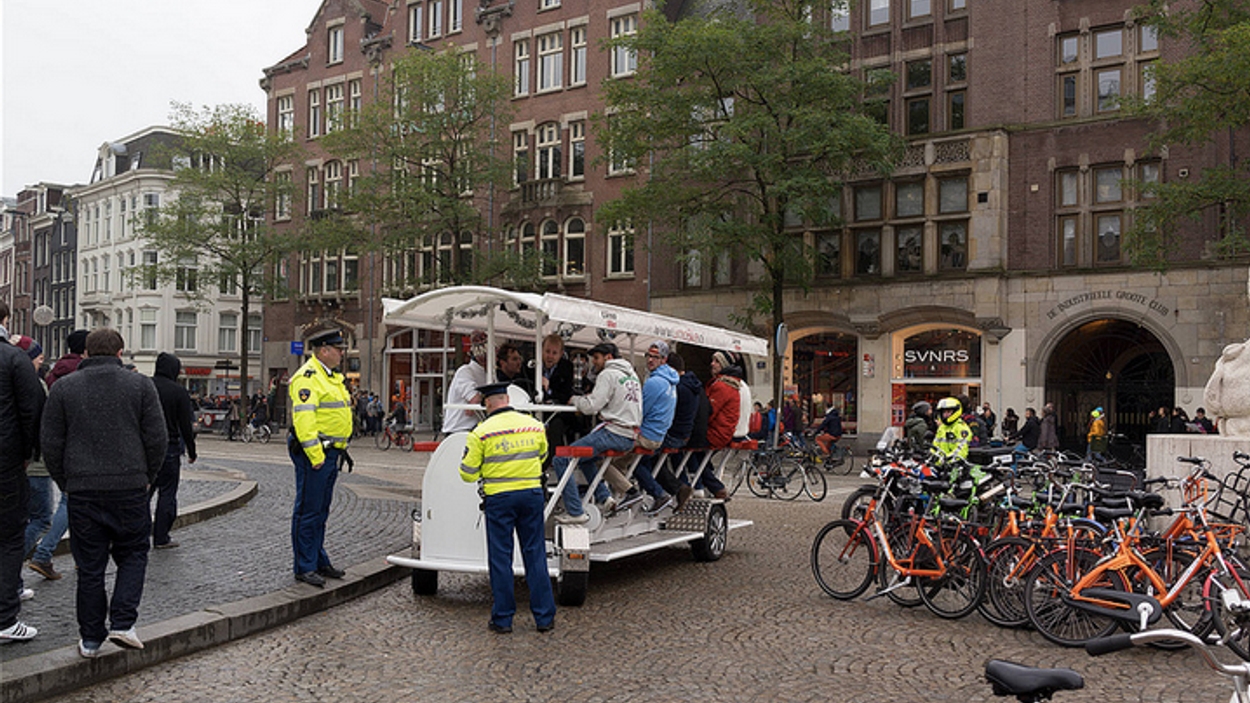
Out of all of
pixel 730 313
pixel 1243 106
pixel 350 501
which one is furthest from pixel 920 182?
pixel 350 501

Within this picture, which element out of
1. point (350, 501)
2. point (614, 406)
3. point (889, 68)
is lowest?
point (350, 501)

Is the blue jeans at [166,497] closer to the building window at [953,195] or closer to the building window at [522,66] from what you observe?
the building window at [953,195]

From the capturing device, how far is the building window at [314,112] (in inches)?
1925

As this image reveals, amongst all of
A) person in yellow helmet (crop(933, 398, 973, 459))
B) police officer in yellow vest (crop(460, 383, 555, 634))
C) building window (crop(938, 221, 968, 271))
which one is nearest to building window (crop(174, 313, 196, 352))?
building window (crop(938, 221, 968, 271))

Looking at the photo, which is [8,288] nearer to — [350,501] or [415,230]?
[415,230]

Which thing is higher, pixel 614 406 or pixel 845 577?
pixel 614 406

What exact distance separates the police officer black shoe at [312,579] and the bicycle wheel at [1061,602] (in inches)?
210

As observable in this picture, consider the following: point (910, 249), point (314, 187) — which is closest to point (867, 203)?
point (910, 249)

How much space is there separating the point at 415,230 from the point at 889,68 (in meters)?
15.6

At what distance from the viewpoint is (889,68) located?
32.2 metres

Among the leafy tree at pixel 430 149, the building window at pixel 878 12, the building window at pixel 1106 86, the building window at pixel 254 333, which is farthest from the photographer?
the building window at pixel 254 333

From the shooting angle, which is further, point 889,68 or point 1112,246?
point 889,68

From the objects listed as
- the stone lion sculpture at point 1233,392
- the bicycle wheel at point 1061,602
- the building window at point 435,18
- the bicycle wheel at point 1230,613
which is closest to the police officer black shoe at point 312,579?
the bicycle wheel at point 1061,602

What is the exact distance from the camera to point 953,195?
3095 centimetres
